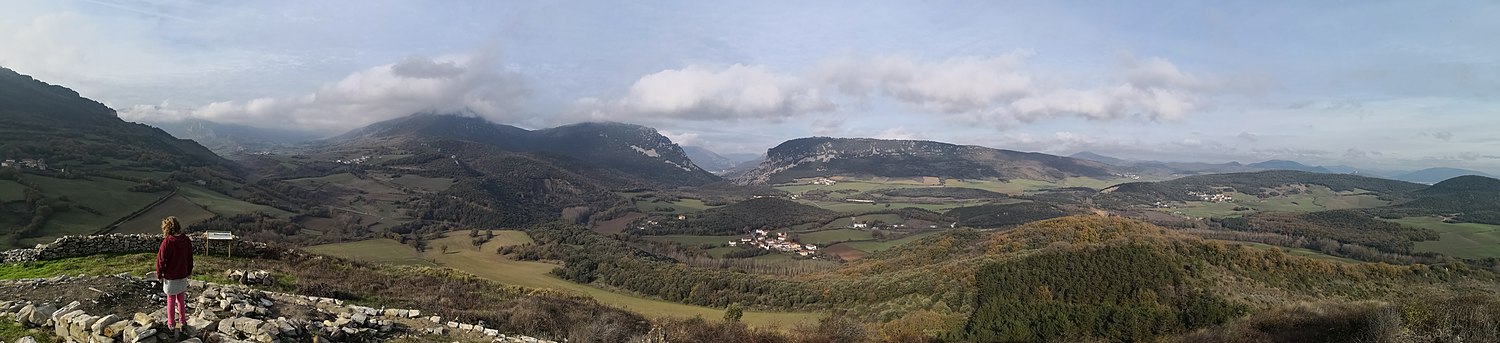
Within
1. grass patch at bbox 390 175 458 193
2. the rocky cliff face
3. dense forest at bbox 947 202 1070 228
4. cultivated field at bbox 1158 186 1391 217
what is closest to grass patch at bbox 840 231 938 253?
dense forest at bbox 947 202 1070 228

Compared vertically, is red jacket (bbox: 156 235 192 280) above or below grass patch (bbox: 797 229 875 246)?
above

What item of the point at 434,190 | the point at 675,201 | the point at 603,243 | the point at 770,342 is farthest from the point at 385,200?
the point at 770,342

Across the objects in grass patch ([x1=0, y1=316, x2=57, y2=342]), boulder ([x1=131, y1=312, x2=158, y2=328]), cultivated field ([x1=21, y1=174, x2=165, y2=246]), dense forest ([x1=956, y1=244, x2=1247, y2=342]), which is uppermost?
boulder ([x1=131, y1=312, x2=158, y2=328])

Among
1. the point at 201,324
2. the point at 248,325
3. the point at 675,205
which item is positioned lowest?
the point at 675,205

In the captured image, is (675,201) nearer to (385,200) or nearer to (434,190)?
(434,190)

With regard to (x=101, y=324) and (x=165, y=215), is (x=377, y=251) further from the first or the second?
(x=101, y=324)

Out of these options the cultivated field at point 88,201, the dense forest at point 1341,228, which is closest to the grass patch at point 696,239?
the cultivated field at point 88,201

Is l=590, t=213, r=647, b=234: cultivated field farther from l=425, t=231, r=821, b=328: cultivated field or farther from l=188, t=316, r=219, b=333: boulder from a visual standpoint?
l=188, t=316, r=219, b=333: boulder

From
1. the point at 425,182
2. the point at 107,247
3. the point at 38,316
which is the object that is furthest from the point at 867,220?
the point at 38,316
